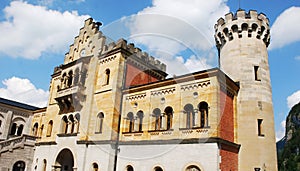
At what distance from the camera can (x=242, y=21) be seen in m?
22.5

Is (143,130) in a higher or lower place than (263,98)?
lower

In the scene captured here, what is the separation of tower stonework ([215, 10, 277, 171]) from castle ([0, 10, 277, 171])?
7 cm

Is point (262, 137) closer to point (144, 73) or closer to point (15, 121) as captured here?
point (144, 73)

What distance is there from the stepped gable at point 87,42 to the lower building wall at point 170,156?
10679mm

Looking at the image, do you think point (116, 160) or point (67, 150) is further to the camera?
point (67, 150)

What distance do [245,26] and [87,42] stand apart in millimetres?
15675

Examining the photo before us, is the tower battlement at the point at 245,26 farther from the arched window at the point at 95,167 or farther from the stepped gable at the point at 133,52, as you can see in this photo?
the arched window at the point at 95,167

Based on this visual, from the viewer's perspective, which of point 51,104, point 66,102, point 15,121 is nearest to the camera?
point 66,102

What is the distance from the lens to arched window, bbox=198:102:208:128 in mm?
17638

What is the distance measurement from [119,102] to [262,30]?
46.0ft

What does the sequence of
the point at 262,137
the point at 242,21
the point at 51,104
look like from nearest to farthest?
the point at 262,137 < the point at 242,21 < the point at 51,104

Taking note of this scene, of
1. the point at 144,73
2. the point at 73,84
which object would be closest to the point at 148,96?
the point at 144,73

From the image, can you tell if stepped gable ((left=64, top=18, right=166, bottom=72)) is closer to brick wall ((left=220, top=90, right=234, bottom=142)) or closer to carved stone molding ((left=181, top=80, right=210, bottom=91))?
carved stone molding ((left=181, top=80, right=210, bottom=91))

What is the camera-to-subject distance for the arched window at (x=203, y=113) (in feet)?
57.9
